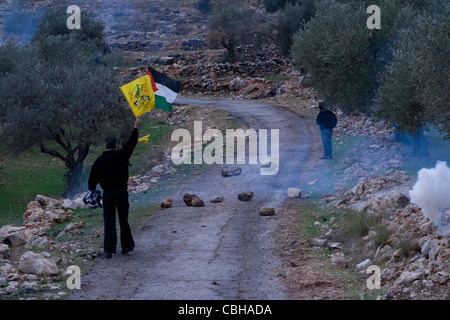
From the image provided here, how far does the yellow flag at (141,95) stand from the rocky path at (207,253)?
2.45m

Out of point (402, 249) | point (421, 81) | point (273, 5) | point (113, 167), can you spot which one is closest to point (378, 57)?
point (421, 81)

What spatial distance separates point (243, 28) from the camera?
155 ft

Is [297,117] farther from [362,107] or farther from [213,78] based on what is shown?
[213,78]

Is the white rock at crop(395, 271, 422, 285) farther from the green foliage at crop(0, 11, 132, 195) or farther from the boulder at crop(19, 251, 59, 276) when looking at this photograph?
the green foliage at crop(0, 11, 132, 195)

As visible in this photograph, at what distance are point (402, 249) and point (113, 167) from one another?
459cm

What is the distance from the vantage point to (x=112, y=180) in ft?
30.0

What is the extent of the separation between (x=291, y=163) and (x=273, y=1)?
36704mm

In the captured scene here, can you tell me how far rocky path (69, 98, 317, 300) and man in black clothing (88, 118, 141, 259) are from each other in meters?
0.44

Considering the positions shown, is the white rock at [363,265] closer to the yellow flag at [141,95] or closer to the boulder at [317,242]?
the boulder at [317,242]

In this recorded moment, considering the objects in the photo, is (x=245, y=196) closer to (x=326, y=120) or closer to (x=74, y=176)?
(x=326, y=120)

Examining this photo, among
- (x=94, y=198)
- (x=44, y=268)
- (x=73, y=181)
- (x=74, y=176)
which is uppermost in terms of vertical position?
(x=94, y=198)

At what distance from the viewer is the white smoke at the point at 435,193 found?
8445 mm

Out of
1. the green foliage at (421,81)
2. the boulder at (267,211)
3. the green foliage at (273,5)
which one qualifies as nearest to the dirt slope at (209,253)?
the boulder at (267,211)

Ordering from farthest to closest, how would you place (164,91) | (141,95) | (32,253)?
(164,91) < (141,95) < (32,253)
